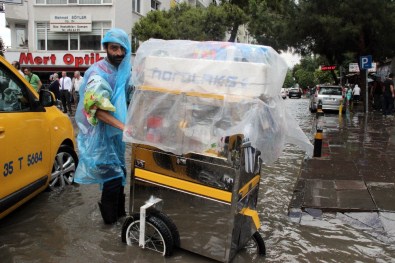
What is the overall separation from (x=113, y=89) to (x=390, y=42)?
2060 centimetres

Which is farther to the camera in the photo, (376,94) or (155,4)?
(155,4)

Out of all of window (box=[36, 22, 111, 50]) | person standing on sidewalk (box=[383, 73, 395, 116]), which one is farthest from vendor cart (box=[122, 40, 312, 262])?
window (box=[36, 22, 111, 50])

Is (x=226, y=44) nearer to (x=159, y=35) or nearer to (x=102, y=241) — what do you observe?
(x=102, y=241)

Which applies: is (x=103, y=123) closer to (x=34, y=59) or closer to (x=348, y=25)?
(x=348, y=25)

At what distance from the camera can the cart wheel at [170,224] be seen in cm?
345

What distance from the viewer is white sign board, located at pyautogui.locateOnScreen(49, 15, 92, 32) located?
2642cm

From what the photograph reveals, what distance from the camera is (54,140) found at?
4914 millimetres

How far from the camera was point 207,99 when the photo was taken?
3.12 meters

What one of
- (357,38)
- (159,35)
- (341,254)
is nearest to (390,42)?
(357,38)

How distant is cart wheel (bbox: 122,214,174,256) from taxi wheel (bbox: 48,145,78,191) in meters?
1.73

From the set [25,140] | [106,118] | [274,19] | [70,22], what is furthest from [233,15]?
[106,118]

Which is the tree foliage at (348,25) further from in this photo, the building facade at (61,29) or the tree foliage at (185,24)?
the building facade at (61,29)

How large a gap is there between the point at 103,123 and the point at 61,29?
2488 centimetres

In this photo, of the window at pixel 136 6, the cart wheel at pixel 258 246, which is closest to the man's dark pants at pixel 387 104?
the cart wheel at pixel 258 246
